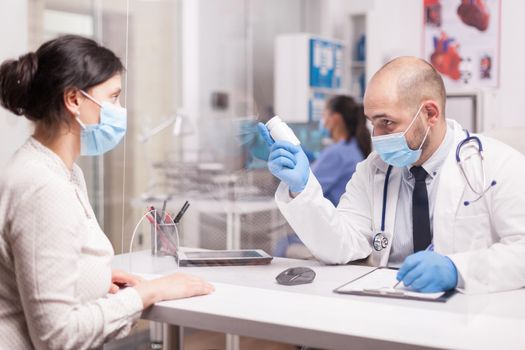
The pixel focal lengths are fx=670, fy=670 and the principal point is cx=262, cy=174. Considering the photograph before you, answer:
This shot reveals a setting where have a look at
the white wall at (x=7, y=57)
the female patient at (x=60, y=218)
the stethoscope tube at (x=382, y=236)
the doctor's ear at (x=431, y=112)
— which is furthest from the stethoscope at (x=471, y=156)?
the white wall at (x=7, y=57)

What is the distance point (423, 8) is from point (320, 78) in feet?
10.3

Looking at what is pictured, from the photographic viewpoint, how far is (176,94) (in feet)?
14.1

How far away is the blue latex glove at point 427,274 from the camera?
1330 millimetres

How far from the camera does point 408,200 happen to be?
175 centimetres

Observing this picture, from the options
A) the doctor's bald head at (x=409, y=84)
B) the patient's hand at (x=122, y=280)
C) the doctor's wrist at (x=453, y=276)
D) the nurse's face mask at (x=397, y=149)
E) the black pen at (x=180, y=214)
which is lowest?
the patient's hand at (x=122, y=280)

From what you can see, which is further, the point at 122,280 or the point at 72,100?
the point at 122,280

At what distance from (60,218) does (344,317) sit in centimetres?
54

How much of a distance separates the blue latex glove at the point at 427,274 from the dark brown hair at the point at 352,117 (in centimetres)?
146

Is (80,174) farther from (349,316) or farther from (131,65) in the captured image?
(131,65)

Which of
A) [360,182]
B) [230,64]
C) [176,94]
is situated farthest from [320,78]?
[360,182]

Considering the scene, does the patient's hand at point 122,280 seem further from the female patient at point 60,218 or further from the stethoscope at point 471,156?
the stethoscope at point 471,156

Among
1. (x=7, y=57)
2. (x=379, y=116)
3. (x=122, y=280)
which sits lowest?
(x=122, y=280)

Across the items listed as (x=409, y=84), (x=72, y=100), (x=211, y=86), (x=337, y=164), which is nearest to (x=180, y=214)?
(x=72, y=100)

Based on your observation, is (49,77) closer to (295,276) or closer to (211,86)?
(295,276)
